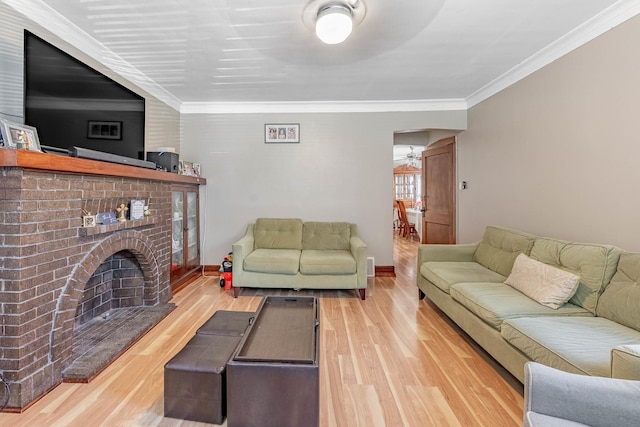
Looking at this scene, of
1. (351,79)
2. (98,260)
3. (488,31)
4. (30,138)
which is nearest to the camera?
(30,138)

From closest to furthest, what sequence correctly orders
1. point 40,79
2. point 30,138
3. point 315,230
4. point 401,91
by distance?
point 30,138, point 40,79, point 401,91, point 315,230

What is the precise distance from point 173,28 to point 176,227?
221 cm

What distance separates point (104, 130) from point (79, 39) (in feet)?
2.49

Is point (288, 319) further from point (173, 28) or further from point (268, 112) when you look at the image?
point (268, 112)

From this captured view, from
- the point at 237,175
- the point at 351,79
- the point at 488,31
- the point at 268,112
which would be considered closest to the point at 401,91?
the point at 351,79

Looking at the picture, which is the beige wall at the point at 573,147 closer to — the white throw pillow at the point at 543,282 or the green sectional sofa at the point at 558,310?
the green sectional sofa at the point at 558,310

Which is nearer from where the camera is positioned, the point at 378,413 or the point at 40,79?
the point at 378,413

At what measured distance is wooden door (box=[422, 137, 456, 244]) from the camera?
4.23 m

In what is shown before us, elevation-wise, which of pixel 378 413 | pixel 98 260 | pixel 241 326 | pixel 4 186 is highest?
pixel 4 186

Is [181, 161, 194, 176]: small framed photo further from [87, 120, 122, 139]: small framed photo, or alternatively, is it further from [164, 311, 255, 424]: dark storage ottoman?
[164, 311, 255, 424]: dark storage ottoman

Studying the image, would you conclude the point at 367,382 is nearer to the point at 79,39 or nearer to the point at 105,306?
the point at 105,306

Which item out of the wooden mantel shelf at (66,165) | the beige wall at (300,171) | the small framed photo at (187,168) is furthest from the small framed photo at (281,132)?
the wooden mantel shelf at (66,165)

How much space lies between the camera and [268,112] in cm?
402

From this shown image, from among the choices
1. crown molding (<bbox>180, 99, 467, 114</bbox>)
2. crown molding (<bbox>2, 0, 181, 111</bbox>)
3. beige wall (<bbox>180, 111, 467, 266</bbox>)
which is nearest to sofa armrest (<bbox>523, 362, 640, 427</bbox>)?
beige wall (<bbox>180, 111, 467, 266</bbox>)
